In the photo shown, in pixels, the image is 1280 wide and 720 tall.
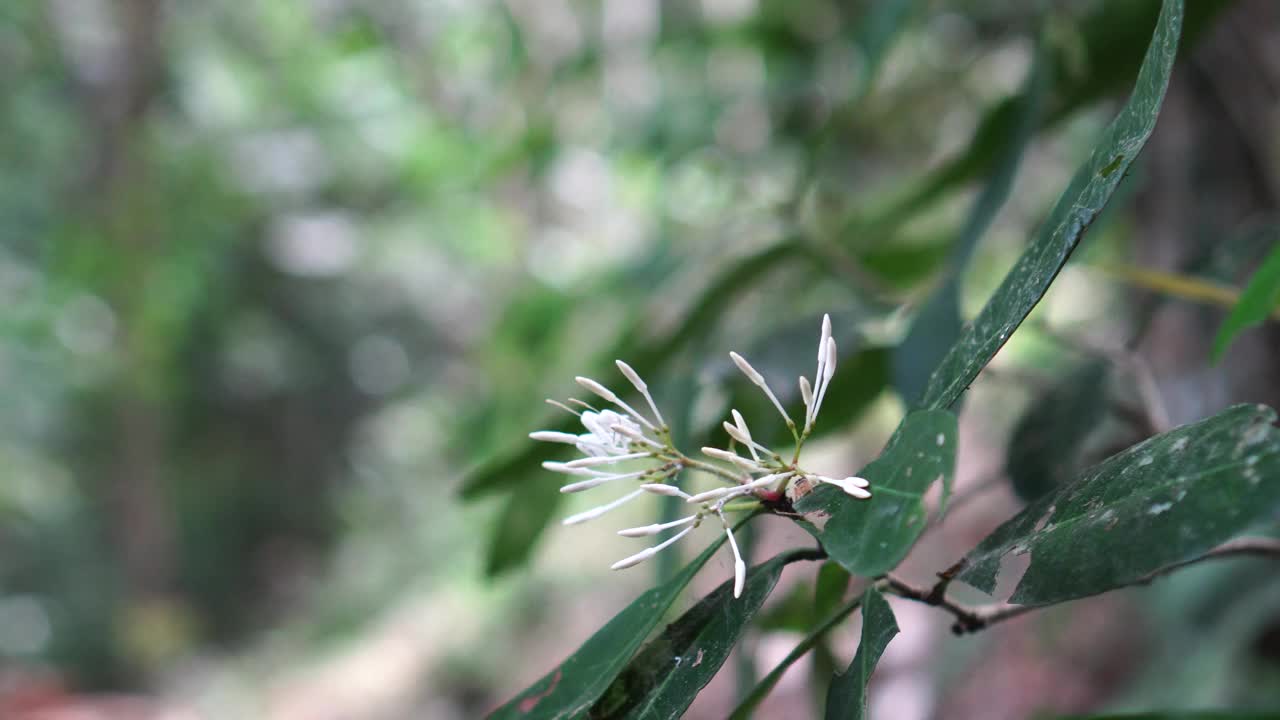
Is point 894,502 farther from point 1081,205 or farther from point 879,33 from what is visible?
point 879,33

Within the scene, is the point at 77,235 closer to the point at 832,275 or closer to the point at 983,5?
the point at 983,5

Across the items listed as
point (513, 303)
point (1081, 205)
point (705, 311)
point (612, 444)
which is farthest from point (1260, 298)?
point (513, 303)

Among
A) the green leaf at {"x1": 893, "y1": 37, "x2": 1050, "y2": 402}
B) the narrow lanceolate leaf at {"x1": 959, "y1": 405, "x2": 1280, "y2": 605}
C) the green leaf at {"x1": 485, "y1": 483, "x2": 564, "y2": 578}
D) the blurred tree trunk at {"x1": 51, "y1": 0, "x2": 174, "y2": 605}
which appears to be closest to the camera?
the narrow lanceolate leaf at {"x1": 959, "y1": 405, "x2": 1280, "y2": 605}

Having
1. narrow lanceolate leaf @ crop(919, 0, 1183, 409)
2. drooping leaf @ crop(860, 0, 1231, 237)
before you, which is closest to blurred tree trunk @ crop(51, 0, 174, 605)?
drooping leaf @ crop(860, 0, 1231, 237)

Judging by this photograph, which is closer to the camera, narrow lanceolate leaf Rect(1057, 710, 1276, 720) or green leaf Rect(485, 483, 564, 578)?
narrow lanceolate leaf Rect(1057, 710, 1276, 720)

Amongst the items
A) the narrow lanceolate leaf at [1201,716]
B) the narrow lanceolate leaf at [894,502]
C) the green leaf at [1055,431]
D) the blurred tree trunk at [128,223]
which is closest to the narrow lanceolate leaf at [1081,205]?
the narrow lanceolate leaf at [894,502]

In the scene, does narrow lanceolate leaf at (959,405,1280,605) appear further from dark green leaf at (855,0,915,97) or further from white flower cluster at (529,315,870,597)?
dark green leaf at (855,0,915,97)
